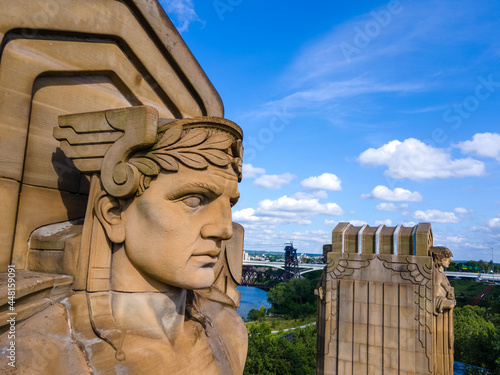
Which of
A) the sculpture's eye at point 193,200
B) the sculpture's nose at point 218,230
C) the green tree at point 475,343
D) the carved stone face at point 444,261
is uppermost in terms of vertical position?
the sculpture's eye at point 193,200

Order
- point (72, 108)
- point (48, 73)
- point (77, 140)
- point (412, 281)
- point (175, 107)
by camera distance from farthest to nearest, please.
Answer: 1. point (412, 281)
2. point (175, 107)
3. point (72, 108)
4. point (48, 73)
5. point (77, 140)

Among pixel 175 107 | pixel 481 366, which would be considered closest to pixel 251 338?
pixel 481 366

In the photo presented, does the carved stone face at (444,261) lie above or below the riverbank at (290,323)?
above

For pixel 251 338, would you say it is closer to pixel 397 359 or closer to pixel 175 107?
pixel 397 359

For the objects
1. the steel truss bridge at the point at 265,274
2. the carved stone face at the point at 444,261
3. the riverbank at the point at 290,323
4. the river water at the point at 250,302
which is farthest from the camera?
the steel truss bridge at the point at 265,274

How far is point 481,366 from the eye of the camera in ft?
86.8

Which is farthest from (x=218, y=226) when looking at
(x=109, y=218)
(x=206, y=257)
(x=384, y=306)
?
(x=384, y=306)

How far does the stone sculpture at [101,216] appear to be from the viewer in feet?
9.89

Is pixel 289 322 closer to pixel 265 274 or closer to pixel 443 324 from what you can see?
pixel 443 324

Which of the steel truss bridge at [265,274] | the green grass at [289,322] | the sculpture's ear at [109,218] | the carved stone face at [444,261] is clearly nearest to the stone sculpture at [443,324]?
the carved stone face at [444,261]

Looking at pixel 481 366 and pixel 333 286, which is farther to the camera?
pixel 481 366

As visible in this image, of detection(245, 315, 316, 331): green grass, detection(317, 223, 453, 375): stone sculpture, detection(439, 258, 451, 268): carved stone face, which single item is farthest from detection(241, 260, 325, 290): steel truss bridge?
detection(439, 258, 451, 268): carved stone face

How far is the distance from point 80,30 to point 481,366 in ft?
107

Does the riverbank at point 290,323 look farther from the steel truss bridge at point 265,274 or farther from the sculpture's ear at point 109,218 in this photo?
the sculpture's ear at point 109,218
